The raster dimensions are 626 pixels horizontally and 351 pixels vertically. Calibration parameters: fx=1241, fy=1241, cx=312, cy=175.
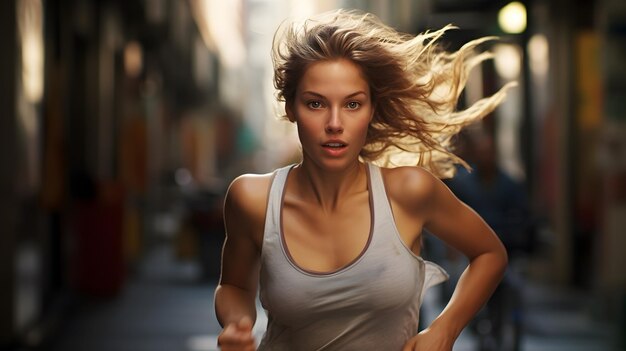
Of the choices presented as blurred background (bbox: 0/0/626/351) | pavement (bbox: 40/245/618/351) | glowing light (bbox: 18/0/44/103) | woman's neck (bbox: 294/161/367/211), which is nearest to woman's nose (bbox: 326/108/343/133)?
woman's neck (bbox: 294/161/367/211)

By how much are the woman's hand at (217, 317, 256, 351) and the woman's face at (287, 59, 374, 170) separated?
466 millimetres

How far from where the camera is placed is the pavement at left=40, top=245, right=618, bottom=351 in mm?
10523

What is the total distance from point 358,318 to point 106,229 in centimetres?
1197

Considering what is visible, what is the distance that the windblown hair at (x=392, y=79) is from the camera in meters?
3.00

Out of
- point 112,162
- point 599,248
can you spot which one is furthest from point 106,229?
point 599,248

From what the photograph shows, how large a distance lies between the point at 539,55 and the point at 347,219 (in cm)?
1430

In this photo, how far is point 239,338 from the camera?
2734 millimetres

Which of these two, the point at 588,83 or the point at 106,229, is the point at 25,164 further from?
the point at 588,83

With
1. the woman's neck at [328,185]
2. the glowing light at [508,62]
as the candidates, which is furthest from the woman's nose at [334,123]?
the glowing light at [508,62]

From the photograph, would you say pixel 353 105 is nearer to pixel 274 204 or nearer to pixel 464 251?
pixel 274 204

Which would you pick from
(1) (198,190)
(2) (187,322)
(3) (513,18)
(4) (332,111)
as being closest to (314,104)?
(4) (332,111)

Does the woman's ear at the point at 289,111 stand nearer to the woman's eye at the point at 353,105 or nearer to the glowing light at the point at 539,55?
the woman's eye at the point at 353,105

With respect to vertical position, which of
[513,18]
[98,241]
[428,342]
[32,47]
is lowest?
[98,241]

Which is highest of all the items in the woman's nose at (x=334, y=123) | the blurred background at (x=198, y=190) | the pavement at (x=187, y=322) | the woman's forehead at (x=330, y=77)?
the woman's forehead at (x=330, y=77)
